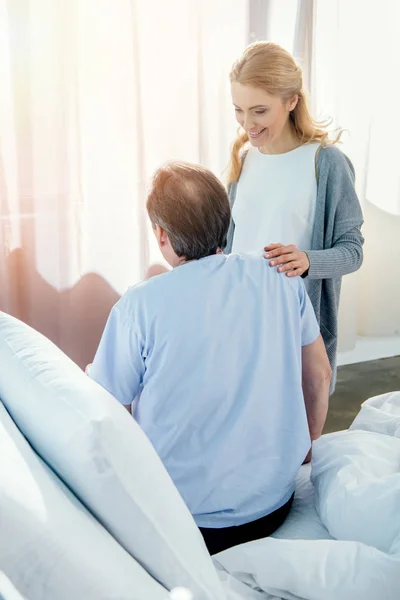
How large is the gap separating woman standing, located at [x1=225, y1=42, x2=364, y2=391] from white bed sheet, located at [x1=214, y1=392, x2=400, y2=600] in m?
0.56

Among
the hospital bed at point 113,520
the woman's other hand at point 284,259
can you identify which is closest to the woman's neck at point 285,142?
the woman's other hand at point 284,259

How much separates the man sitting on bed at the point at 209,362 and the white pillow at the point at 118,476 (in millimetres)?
281

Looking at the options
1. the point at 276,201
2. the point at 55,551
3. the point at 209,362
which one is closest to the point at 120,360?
the point at 209,362

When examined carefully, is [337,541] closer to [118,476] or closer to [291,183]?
[118,476]

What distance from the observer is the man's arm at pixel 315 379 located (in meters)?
1.33

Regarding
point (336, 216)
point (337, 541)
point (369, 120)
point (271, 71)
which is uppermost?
point (271, 71)

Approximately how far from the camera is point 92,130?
8.04 feet

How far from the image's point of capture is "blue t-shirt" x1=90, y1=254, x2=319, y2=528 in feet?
3.59

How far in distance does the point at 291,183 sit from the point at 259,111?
0.22 m

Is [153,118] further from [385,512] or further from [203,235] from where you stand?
[385,512]

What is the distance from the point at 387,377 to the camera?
123 inches

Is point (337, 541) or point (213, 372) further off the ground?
point (213, 372)

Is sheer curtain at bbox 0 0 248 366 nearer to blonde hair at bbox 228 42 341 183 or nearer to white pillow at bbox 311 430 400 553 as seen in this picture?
blonde hair at bbox 228 42 341 183

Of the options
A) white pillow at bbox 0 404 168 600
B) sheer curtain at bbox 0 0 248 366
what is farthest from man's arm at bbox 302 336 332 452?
sheer curtain at bbox 0 0 248 366
